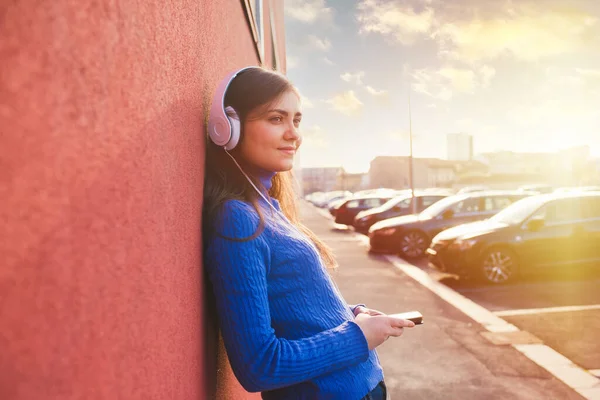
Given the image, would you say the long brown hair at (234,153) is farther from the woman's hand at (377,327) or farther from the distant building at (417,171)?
the distant building at (417,171)

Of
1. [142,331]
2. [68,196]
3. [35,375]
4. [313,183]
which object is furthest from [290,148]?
[313,183]

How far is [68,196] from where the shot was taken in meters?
0.57

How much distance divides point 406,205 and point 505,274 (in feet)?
26.7

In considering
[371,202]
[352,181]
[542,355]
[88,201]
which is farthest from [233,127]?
[352,181]

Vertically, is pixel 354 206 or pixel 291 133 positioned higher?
pixel 291 133

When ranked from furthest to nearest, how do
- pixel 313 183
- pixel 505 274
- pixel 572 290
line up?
pixel 313 183
pixel 505 274
pixel 572 290

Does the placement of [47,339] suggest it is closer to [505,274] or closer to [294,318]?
[294,318]

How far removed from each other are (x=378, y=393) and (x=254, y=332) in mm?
594

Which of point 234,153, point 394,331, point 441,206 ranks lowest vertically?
point 441,206

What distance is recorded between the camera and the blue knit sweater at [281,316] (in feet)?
4.04

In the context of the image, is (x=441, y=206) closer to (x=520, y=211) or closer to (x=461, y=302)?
(x=520, y=211)

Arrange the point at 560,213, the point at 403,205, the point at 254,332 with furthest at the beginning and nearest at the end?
the point at 403,205, the point at 560,213, the point at 254,332

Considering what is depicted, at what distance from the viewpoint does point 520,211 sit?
Result: 8.58 metres

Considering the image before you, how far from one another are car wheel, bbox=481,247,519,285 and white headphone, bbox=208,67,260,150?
746 cm
